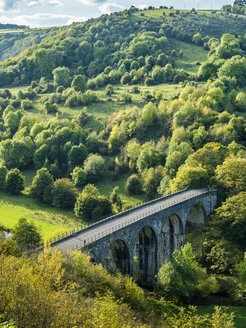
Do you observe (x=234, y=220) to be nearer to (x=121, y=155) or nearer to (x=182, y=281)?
(x=182, y=281)

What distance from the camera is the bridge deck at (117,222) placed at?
38.8 meters

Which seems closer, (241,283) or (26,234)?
(241,283)

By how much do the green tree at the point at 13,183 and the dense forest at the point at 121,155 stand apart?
0.32 metres

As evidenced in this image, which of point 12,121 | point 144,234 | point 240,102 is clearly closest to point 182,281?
point 144,234

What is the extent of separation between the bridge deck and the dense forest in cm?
438

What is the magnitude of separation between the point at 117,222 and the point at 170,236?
37.5 feet

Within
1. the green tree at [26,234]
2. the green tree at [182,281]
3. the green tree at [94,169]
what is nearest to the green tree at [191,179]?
the green tree at [182,281]

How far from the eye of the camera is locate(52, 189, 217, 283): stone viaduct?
3934cm

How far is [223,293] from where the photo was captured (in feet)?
146

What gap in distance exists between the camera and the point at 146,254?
161 ft

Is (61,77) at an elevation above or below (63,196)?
above

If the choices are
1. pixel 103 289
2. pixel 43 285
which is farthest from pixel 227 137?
pixel 43 285

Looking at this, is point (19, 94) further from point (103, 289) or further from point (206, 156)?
point (103, 289)

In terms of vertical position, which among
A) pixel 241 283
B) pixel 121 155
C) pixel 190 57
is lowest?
pixel 241 283
